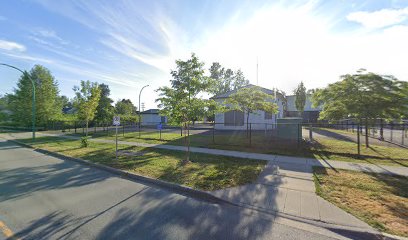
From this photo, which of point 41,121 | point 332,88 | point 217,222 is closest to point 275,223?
point 217,222

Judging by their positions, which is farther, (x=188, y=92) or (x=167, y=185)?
(x=188, y=92)

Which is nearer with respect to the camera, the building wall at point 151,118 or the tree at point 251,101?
the tree at point 251,101

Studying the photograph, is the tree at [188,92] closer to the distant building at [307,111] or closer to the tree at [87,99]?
the tree at [87,99]

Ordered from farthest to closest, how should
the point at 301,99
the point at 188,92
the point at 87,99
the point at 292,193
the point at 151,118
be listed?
the point at 151,118, the point at 301,99, the point at 87,99, the point at 188,92, the point at 292,193

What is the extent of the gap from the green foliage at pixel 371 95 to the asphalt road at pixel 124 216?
8.31m

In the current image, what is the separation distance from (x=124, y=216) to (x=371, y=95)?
1159 centimetres

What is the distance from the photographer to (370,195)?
519cm

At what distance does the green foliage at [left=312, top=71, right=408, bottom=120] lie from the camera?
9234mm

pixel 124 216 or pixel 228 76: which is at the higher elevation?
pixel 228 76

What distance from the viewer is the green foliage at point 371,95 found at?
9234 mm

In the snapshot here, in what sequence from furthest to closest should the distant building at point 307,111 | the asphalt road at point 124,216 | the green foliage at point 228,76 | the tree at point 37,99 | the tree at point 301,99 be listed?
the green foliage at point 228,76, the tree at point 301,99, the distant building at point 307,111, the tree at point 37,99, the asphalt road at point 124,216

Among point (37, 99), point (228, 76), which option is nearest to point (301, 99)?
point (228, 76)

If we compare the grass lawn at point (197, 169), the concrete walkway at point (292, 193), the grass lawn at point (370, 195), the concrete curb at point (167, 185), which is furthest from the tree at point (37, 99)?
the grass lawn at point (370, 195)

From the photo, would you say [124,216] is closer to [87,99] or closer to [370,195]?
[370,195]
